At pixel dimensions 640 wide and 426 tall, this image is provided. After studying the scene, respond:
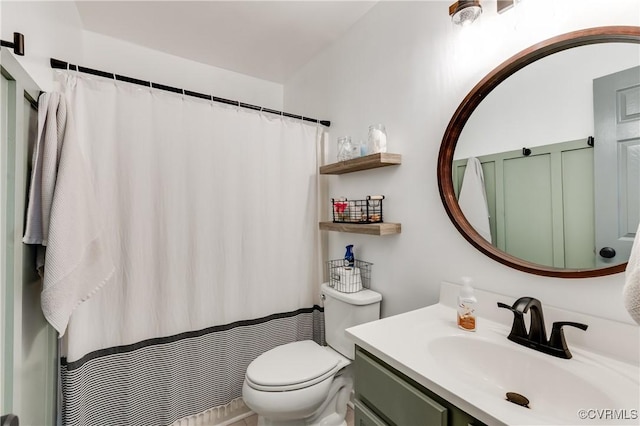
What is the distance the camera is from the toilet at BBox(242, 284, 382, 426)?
132 cm

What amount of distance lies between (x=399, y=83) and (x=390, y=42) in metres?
0.25

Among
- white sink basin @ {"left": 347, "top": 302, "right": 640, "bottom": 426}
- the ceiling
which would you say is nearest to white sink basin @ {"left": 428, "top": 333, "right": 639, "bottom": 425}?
white sink basin @ {"left": 347, "top": 302, "right": 640, "bottom": 426}

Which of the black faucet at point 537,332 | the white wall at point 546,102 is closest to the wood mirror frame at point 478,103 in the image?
the white wall at point 546,102

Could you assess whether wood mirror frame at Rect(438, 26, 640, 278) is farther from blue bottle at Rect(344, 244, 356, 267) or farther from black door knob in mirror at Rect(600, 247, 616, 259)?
blue bottle at Rect(344, 244, 356, 267)

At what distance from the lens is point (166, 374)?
152 centimetres

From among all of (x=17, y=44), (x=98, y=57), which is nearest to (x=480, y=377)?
(x=17, y=44)

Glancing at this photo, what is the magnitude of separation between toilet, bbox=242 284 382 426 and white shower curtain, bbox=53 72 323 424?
35cm

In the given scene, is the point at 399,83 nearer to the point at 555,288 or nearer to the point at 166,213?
the point at 555,288

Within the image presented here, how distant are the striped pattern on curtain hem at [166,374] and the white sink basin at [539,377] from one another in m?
1.20

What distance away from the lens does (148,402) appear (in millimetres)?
1475

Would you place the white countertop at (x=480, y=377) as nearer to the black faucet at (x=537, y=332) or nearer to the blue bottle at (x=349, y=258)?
the black faucet at (x=537, y=332)

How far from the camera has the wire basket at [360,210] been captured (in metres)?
1.57

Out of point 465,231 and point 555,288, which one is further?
point 465,231

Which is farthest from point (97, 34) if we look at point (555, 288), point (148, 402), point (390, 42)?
point (555, 288)
